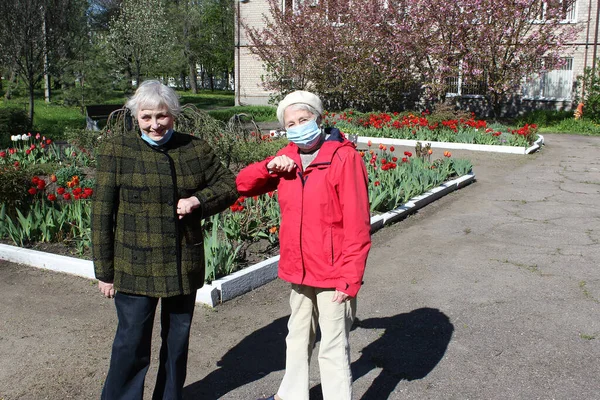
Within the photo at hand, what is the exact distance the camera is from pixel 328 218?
119 inches

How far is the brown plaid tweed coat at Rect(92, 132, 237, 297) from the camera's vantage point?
3.07 m

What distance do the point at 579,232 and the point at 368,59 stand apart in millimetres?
16266

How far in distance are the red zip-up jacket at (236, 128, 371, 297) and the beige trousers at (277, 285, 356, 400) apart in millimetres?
133

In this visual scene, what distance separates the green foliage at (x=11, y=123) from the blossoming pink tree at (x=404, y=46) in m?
11.2

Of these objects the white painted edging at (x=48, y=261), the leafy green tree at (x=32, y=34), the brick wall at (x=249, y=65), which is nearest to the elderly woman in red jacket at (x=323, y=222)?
the white painted edging at (x=48, y=261)

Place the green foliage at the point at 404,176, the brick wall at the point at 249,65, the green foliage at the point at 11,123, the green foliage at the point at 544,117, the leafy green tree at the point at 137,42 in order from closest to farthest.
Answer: the green foliage at the point at 404,176
the green foliage at the point at 11,123
the green foliage at the point at 544,117
the leafy green tree at the point at 137,42
the brick wall at the point at 249,65

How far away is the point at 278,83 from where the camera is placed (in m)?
26.5

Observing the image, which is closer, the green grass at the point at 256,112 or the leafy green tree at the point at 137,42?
the green grass at the point at 256,112

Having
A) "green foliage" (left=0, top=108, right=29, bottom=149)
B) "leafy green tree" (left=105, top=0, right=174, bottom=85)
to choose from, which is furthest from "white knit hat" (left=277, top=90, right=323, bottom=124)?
"leafy green tree" (left=105, top=0, right=174, bottom=85)

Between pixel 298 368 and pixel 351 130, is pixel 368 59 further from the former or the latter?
pixel 298 368

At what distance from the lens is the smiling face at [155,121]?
118 inches

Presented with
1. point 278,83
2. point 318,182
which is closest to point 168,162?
point 318,182

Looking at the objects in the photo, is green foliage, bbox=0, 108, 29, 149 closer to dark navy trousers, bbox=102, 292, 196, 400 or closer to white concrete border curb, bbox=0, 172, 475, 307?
white concrete border curb, bbox=0, 172, 475, 307

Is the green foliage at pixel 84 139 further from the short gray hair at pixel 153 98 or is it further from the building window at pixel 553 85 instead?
the building window at pixel 553 85
